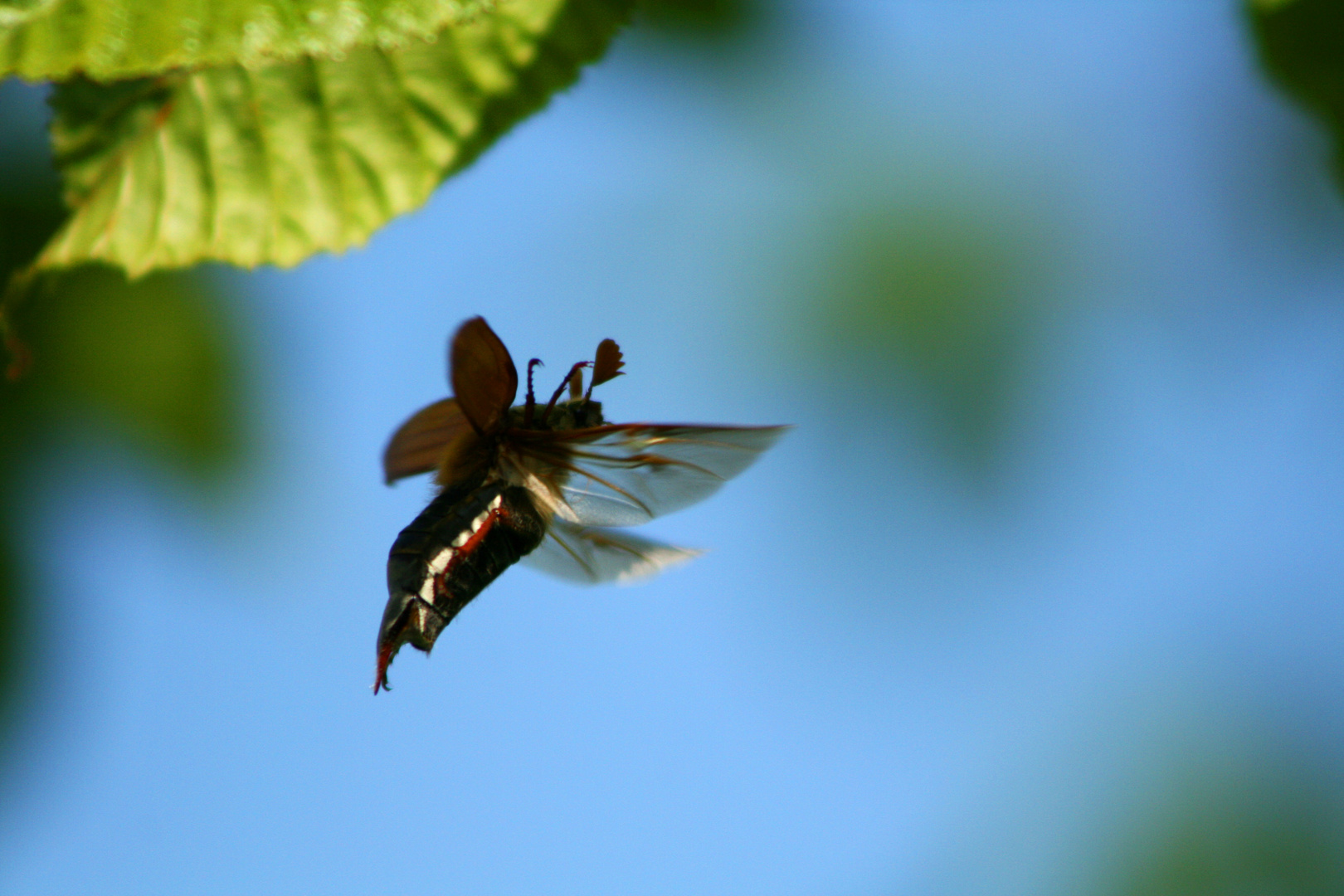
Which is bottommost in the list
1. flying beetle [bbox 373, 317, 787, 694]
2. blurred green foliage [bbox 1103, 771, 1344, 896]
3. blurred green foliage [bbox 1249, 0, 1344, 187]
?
blurred green foliage [bbox 1103, 771, 1344, 896]

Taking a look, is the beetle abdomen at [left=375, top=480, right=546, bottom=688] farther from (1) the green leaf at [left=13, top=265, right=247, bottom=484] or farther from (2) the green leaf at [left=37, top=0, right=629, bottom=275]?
(1) the green leaf at [left=13, top=265, right=247, bottom=484]

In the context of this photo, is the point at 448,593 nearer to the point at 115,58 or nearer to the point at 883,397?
the point at 115,58

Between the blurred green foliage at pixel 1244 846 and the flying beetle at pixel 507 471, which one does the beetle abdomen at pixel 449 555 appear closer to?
the flying beetle at pixel 507 471

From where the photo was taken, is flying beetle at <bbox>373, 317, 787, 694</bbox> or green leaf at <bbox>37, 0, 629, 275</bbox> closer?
flying beetle at <bbox>373, 317, 787, 694</bbox>

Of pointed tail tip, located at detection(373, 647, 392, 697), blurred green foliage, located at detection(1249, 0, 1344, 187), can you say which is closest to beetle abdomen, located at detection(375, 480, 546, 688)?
pointed tail tip, located at detection(373, 647, 392, 697)

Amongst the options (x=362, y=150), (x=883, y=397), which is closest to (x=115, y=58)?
(x=362, y=150)

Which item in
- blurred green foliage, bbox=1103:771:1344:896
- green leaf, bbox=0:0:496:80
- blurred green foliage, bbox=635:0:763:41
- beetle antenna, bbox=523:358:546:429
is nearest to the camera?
green leaf, bbox=0:0:496:80

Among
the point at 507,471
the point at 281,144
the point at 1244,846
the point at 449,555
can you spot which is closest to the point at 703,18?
the point at 281,144
